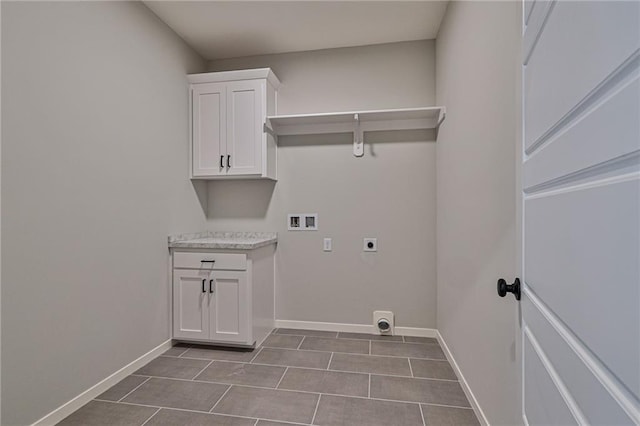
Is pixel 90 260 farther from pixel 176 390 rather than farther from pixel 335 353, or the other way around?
pixel 335 353

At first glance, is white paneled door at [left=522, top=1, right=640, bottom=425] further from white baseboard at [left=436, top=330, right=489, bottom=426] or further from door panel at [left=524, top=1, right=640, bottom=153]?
white baseboard at [left=436, top=330, right=489, bottom=426]

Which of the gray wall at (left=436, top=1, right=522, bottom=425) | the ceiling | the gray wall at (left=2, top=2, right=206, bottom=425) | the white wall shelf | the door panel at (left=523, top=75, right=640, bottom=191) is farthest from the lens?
the white wall shelf

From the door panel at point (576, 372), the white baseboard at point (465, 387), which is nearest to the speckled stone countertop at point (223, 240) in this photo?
the white baseboard at point (465, 387)

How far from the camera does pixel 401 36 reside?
271 cm

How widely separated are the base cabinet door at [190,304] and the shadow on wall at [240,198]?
746mm

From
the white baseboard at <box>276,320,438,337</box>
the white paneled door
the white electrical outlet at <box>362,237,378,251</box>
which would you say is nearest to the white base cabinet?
the white baseboard at <box>276,320,438,337</box>

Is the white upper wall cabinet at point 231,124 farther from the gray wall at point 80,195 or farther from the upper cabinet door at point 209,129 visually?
the gray wall at point 80,195

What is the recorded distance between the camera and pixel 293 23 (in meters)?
2.50

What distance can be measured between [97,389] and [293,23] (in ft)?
9.66

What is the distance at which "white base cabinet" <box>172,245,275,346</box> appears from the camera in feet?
8.02

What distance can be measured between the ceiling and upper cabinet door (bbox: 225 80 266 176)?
0.42 metres

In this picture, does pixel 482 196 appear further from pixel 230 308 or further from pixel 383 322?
pixel 230 308

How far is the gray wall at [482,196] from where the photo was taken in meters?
1.24

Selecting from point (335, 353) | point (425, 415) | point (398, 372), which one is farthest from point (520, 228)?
point (335, 353)
